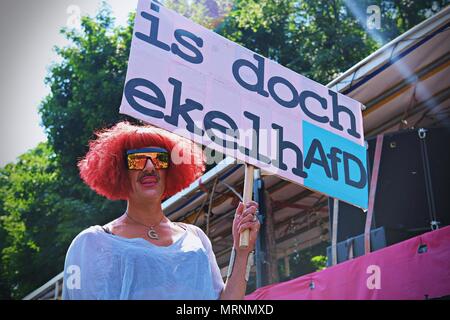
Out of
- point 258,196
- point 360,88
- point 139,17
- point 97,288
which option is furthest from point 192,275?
point 258,196

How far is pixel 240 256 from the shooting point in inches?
103

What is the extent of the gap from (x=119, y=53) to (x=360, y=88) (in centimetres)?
1217

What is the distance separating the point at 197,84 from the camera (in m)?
3.09

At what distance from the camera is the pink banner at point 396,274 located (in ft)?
14.6

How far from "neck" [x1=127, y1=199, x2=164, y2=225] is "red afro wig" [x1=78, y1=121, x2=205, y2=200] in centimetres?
9

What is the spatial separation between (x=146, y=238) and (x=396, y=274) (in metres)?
2.66

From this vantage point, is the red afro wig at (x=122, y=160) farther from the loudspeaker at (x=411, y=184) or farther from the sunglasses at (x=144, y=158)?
the loudspeaker at (x=411, y=184)

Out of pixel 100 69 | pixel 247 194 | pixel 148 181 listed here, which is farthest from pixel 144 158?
pixel 100 69

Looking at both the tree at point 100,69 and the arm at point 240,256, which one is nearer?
the arm at point 240,256

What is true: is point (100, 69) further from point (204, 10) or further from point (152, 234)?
point (152, 234)

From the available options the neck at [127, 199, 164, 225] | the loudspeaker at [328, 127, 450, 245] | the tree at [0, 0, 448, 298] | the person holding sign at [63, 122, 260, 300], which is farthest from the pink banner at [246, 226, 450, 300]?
the tree at [0, 0, 448, 298]

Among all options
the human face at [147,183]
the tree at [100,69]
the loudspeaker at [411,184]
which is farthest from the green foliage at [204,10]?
the human face at [147,183]

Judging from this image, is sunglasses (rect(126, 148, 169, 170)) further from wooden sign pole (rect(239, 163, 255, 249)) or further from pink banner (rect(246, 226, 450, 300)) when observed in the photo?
pink banner (rect(246, 226, 450, 300))

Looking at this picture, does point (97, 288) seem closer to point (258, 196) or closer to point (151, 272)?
point (151, 272)
